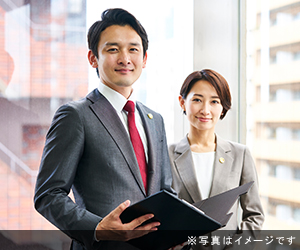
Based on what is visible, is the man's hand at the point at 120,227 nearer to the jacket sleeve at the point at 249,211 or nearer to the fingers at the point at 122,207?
the fingers at the point at 122,207

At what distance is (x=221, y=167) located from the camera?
5.33 feet

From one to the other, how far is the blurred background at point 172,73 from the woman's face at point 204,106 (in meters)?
0.63

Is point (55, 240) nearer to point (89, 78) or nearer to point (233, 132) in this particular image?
point (89, 78)

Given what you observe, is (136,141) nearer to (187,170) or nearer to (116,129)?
(116,129)

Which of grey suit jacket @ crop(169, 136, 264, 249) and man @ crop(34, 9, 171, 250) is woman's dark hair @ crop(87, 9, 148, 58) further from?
grey suit jacket @ crop(169, 136, 264, 249)

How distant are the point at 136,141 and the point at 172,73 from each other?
47.8 inches

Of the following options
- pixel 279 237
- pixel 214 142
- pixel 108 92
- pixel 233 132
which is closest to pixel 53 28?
pixel 108 92

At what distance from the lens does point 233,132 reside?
249cm

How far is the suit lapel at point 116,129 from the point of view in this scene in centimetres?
128

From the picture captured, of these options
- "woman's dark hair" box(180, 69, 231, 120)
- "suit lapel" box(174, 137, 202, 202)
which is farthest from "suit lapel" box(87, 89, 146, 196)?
"woman's dark hair" box(180, 69, 231, 120)

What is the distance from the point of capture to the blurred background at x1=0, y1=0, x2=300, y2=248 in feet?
6.09

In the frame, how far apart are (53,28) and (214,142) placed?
1121 millimetres

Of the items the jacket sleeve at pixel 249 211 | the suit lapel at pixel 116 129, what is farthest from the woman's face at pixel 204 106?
the suit lapel at pixel 116 129

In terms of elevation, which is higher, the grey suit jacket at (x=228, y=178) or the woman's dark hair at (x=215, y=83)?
the woman's dark hair at (x=215, y=83)
